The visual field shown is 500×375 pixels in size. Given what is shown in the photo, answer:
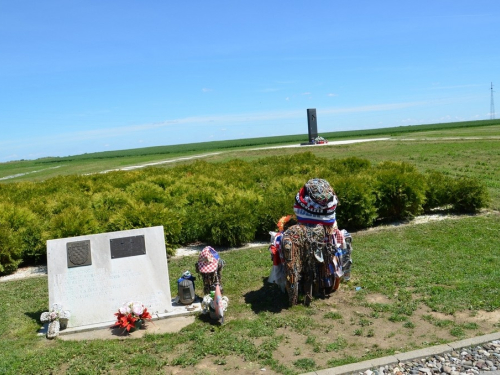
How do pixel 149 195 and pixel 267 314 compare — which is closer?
pixel 267 314

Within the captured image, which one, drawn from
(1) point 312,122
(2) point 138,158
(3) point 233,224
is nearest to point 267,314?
(3) point 233,224

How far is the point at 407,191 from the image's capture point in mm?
9789

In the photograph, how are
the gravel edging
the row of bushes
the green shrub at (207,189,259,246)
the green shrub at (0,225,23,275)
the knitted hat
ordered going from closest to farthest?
the gravel edging, the knitted hat, the green shrub at (0,225,23,275), the row of bushes, the green shrub at (207,189,259,246)

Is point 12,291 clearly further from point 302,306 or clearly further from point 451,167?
point 451,167

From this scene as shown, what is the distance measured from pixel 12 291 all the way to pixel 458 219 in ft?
27.9

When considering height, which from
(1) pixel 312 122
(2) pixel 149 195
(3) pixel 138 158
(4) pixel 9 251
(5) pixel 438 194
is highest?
(1) pixel 312 122

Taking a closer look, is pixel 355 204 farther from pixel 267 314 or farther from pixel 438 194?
pixel 267 314

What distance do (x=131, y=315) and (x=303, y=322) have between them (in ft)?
6.36

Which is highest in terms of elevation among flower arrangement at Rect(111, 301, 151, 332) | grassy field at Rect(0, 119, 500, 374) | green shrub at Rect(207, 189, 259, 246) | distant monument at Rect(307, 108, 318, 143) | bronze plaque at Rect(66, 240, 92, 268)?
distant monument at Rect(307, 108, 318, 143)

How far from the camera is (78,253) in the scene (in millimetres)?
5355

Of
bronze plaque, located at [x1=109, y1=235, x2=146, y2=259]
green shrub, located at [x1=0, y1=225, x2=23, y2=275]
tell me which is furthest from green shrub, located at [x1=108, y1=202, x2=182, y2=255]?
bronze plaque, located at [x1=109, y1=235, x2=146, y2=259]

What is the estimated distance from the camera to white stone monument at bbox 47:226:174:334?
532 centimetres

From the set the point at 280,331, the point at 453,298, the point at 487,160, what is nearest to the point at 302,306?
the point at 280,331

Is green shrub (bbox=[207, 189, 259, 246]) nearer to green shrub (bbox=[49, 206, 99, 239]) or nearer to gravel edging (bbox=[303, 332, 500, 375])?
green shrub (bbox=[49, 206, 99, 239])
